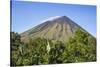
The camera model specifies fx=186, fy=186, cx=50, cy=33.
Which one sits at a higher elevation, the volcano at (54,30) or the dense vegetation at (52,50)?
the volcano at (54,30)

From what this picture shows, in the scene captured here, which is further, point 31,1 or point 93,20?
point 93,20

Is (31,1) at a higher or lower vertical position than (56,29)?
higher

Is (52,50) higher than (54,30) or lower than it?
lower

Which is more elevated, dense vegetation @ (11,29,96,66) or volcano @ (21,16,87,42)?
volcano @ (21,16,87,42)

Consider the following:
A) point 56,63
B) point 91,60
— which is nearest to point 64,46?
point 56,63
